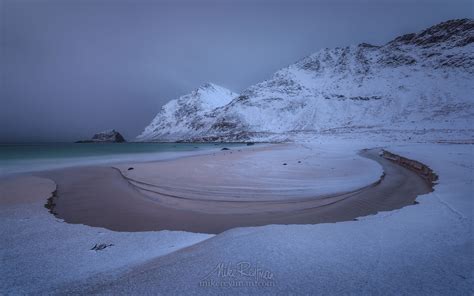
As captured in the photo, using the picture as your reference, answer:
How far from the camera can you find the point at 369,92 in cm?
10694

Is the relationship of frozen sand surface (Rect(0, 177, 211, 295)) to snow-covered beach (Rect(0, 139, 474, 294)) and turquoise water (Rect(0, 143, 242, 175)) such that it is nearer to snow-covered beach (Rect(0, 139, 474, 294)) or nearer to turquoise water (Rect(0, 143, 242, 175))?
snow-covered beach (Rect(0, 139, 474, 294))

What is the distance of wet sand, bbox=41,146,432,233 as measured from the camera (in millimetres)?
4500

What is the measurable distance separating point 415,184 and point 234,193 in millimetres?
6553

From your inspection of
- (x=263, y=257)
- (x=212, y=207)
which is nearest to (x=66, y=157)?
(x=212, y=207)

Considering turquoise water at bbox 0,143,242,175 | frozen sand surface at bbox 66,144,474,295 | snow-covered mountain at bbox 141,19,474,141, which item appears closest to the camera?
frozen sand surface at bbox 66,144,474,295

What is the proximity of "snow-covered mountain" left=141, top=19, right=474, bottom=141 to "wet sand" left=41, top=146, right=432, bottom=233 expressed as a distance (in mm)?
73948

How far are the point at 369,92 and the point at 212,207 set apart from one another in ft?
404

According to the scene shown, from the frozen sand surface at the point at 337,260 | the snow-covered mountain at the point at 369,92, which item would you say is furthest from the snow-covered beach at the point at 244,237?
the snow-covered mountain at the point at 369,92

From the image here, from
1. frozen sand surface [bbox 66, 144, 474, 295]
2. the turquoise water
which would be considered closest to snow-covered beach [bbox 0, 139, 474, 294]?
frozen sand surface [bbox 66, 144, 474, 295]

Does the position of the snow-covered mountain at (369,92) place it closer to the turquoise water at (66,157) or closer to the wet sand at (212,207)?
the turquoise water at (66,157)

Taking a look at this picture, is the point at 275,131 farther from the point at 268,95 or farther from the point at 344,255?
the point at 344,255

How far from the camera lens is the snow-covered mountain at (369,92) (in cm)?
7938

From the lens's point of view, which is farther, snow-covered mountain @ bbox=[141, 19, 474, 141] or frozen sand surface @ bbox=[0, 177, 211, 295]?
snow-covered mountain @ bbox=[141, 19, 474, 141]

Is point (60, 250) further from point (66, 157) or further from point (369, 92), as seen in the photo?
point (369, 92)
